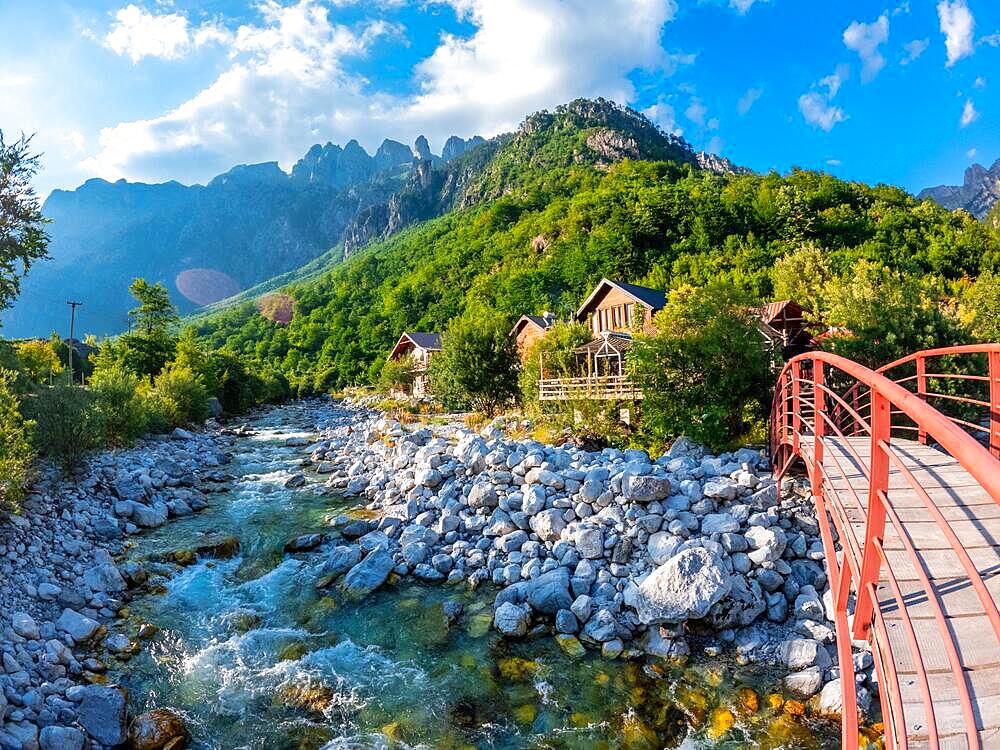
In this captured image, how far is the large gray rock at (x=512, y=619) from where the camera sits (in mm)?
8109

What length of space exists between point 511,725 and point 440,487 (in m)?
7.74

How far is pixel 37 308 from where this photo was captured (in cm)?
17325

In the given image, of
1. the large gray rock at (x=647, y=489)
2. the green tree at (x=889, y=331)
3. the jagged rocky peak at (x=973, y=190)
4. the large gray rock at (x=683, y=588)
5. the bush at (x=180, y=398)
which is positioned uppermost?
the jagged rocky peak at (x=973, y=190)

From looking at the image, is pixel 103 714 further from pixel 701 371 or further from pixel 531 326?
pixel 531 326

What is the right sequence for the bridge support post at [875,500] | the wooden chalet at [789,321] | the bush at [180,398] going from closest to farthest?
1. the bridge support post at [875,500]
2. the wooden chalet at [789,321]
3. the bush at [180,398]

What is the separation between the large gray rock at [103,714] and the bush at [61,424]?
32.2ft

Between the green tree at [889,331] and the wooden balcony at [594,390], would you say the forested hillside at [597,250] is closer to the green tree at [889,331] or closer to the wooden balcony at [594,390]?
the wooden balcony at [594,390]

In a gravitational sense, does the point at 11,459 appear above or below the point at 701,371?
below

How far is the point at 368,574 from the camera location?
1002cm

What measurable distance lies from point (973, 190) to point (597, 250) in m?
179

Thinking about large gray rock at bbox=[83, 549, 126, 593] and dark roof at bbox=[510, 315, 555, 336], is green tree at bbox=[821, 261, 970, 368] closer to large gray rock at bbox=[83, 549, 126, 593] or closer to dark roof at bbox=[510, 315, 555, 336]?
large gray rock at bbox=[83, 549, 126, 593]

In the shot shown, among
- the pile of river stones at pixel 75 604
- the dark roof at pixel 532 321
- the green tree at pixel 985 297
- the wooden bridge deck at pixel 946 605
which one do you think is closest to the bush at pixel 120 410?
the pile of river stones at pixel 75 604

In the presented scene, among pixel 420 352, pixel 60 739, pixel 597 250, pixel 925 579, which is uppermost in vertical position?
pixel 597 250

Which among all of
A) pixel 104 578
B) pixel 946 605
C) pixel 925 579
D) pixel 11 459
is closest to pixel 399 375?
pixel 11 459
